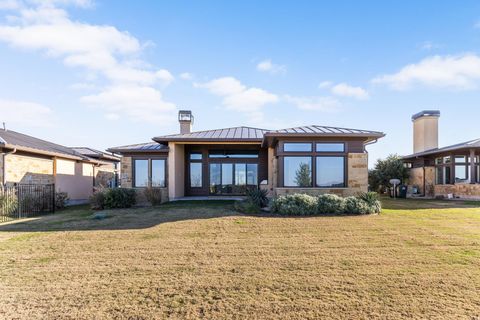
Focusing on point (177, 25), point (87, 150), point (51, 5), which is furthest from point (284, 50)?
point (87, 150)

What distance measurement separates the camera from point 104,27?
35.1ft

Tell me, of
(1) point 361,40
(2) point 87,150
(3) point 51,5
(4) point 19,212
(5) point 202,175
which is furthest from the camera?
(2) point 87,150

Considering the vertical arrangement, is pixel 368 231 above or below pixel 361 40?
below

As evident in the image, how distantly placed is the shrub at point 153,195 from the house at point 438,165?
17.0 meters

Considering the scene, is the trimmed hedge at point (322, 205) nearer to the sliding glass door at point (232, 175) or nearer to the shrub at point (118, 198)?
the sliding glass door at point (232, 175)

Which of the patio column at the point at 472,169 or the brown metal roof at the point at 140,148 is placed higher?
the brown metal roof at the point at 140,148

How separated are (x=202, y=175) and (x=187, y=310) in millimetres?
13670

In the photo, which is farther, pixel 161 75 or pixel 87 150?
pixel 87 150

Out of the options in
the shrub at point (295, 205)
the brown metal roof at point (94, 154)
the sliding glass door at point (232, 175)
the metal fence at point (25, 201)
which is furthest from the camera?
the brown metal roof at point (94, 154)

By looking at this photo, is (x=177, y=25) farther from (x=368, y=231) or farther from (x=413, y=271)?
(x=413, y=271)

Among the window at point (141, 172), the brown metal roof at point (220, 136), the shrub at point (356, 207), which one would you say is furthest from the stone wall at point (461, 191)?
the window at point (141, 172)

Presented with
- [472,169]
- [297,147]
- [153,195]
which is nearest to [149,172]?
[153,195]

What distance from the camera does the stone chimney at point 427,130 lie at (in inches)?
853

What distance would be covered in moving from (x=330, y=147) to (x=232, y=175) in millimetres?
7007
